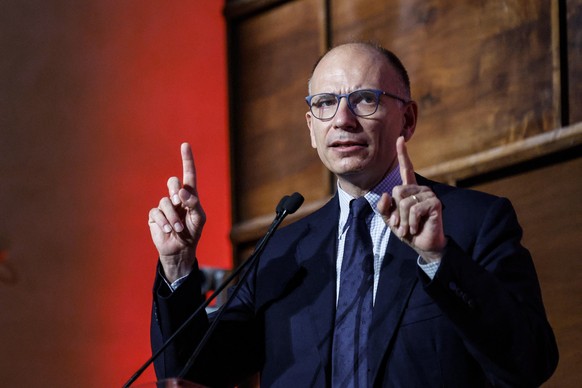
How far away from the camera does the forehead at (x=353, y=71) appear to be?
8.07 ft

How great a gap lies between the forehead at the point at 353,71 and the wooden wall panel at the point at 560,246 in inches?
36.5

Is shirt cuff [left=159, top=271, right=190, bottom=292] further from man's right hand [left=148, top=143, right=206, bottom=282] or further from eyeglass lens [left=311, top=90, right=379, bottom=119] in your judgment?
eyeglass lens [left=311, top=90, right=379, bottom=119]

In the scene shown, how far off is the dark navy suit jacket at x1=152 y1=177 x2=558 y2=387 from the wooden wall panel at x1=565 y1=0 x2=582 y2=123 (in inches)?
38.7

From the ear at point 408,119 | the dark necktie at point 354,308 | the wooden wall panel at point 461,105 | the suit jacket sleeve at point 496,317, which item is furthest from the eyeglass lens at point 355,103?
the wooden wall panel at point 461,105

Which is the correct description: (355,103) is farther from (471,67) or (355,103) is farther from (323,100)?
(471,67)

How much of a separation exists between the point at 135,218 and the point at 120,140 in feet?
1.03

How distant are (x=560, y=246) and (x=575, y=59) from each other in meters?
0.57

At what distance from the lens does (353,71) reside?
8.12ft

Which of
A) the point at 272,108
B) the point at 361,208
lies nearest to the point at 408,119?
the point at 361,208

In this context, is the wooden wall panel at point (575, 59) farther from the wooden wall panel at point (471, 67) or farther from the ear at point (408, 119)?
the ear at point (408, 119)

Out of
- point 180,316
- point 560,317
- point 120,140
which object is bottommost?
point 560,317

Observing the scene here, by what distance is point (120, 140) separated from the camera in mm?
4215

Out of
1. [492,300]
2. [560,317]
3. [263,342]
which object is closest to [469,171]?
[560,317]

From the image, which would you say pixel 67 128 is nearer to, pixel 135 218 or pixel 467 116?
pixel 135 218
